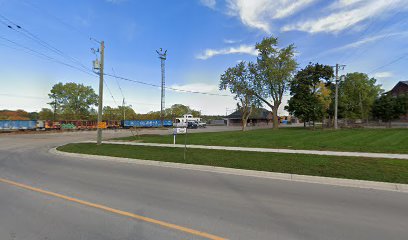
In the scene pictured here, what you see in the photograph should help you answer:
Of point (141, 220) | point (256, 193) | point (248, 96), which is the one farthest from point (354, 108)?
point (141, 220)

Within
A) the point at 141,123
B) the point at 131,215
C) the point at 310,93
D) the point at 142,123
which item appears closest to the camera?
the point at 131,215

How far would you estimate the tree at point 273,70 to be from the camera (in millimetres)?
38312

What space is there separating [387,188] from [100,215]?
7272mm

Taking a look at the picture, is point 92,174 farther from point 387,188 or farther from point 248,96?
point 248,96

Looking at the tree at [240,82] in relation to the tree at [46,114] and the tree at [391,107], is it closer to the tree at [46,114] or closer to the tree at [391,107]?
the tree at [391,107]

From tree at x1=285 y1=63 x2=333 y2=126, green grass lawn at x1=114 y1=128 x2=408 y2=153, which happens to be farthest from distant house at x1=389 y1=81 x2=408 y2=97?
green grass lawn at x1=114 y1=128 x2=408 y2=153

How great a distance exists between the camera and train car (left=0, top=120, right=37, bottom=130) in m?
35.0

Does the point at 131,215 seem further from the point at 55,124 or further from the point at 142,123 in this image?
the point at 142,123

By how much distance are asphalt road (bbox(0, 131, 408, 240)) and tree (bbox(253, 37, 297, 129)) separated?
33.9 meters

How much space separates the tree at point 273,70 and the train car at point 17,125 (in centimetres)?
3809

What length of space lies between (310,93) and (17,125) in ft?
151

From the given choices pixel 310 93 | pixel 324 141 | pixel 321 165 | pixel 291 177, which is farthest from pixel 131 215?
pixel 310 93

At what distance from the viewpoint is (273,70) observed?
37531 mm

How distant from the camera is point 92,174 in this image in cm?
821
